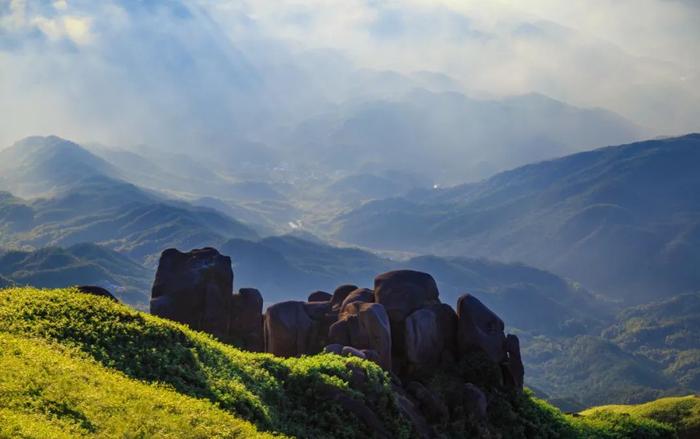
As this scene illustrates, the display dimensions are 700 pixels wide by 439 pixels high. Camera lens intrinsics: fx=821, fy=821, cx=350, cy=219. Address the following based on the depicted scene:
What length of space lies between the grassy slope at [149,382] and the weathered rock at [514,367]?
6.17 metres

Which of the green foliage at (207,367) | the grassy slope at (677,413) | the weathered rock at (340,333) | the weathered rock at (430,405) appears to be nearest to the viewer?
the green foliage at (207,367)

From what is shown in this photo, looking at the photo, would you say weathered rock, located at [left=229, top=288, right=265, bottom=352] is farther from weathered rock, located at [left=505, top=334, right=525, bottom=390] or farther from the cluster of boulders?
weathered rock, located at [left=505, top=334, right=525, bottom=390]

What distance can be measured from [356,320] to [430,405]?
8.23 m

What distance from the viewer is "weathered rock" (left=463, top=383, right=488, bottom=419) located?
47344 millimetres

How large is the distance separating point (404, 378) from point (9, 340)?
2760 cm

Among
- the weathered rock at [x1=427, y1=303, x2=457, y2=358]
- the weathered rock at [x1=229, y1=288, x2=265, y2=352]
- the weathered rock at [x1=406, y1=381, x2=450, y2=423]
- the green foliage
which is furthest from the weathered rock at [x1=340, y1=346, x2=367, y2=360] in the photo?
the weathered rock at [x1=229, y1=288, x2=265, y2=352]

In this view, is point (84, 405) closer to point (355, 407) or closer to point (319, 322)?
point (355, 407)

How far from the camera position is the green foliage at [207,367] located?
32.6 m

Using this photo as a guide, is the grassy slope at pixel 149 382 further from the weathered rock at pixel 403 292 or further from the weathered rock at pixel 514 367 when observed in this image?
the weathered rock at pixel 403 292

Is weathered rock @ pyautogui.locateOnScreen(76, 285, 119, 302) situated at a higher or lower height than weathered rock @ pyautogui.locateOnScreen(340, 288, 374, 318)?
lower

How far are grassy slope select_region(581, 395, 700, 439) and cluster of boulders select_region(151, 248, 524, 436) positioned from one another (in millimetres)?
15310

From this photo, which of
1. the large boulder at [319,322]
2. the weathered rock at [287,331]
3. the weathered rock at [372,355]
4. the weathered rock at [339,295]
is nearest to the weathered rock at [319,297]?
the weathered rock at [339,295]

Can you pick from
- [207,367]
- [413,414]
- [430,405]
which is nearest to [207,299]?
[430,405]

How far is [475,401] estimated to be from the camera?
4772cm
